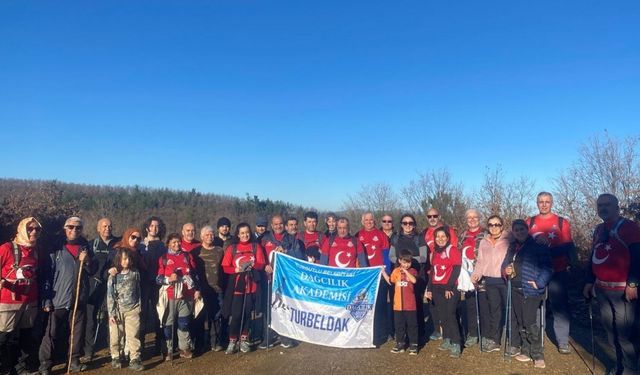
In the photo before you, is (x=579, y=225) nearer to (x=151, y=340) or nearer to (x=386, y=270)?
(x=386, y=270)

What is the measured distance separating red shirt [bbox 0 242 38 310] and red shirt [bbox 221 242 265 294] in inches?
105

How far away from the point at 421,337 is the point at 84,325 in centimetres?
Result: 547

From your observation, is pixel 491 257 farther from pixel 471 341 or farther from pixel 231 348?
pixel 231 348

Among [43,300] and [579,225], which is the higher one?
[579,225]

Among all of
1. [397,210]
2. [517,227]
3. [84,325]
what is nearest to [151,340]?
[84,325]

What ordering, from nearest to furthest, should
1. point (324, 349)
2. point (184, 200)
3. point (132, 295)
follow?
point (132, 295)
point (324, 349)
point (184, 200)

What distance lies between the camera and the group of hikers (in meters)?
6.02

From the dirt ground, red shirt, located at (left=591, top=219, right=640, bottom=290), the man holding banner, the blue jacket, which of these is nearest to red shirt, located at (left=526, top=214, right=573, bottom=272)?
the blue jacket

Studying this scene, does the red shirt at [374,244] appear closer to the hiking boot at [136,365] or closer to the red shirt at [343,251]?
the red shirt at [343,251]

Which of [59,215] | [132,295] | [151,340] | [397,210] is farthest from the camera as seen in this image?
[397,210]

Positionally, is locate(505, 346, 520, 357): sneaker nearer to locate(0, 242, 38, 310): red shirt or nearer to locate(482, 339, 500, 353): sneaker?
locate(482, 339, 500, 353): sneaker

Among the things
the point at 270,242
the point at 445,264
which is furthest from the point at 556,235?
the point at 270,242

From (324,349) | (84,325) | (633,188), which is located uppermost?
(633,188)

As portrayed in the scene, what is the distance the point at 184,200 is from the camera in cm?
4556
